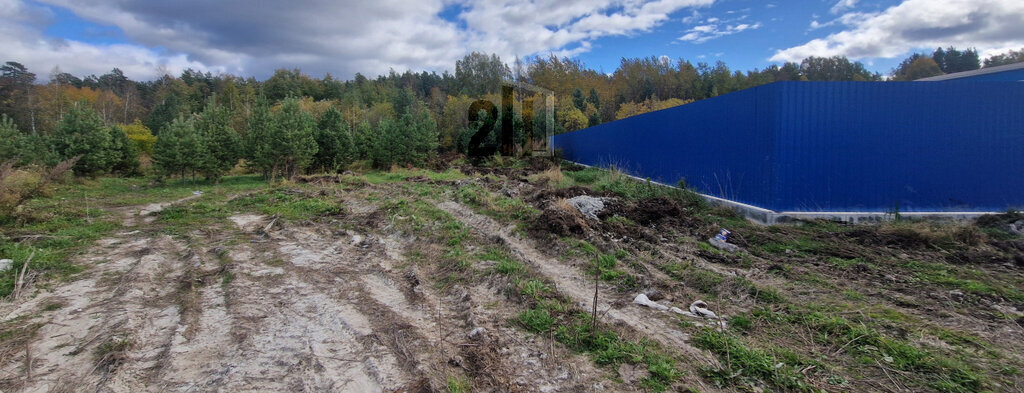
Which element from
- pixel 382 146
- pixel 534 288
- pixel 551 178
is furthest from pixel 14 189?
pixel 382 146

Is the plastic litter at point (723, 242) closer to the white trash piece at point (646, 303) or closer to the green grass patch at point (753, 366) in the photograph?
the white trash piece at point (646, 303)

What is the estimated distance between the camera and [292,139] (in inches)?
617

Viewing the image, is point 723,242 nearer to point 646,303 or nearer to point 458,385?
point 646,303

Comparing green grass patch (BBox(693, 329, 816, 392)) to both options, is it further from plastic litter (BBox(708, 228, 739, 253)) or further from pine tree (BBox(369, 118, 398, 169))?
pine tree (BBox(369, 118, 398, 169))

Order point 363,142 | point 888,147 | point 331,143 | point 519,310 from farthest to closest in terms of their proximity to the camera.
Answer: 1. point 363,142
2. point 331,143
3. point 888,147
4. point 519,310

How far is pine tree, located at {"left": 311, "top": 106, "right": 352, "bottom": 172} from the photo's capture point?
18.4 meters

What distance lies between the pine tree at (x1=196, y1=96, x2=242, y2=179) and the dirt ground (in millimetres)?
10658

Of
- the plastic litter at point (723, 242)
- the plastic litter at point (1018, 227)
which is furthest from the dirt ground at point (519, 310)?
→ the plastic litter at point (1018, 227)

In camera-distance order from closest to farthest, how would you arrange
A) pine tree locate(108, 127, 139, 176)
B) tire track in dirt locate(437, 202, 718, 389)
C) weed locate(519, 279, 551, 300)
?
tire track in dirt locate(437, 202, 718, 389) → weed locate(519, 279, 551, 300) → pine tree locate(108, 127, 139, 176)

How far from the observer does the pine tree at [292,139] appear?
1556cm

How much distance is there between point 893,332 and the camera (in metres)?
3.14

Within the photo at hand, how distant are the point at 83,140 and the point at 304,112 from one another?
25.4 ft

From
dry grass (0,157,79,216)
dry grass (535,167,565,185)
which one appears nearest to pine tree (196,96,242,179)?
dry grass (0,157,79,216)

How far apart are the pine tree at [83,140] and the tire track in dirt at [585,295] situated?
17417 mm
